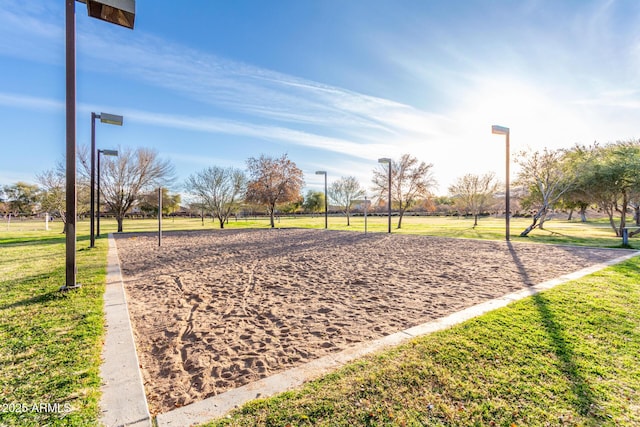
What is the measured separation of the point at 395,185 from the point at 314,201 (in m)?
51.9

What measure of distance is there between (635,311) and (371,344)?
14.7 feet

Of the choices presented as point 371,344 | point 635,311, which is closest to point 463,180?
point 635,311

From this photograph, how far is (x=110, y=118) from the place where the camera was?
10.5 meters

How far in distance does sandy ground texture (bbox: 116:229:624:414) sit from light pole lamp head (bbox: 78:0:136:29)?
18.3ft

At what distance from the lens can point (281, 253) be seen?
12156mm

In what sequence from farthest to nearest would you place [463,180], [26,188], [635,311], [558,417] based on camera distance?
[26,188] < [463,180] < [635,311] < [558,417]

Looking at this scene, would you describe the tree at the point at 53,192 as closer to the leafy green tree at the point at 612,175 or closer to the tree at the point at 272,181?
the tree at the point at 272,181

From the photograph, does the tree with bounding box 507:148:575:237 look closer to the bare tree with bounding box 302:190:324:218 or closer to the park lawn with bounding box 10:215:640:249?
the park lawn with bounding box 10:215:640:249

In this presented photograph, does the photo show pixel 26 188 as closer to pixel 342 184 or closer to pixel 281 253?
pixel 342 184

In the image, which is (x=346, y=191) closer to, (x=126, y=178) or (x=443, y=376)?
(x=126, y=178)

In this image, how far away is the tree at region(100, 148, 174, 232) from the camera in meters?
25.2

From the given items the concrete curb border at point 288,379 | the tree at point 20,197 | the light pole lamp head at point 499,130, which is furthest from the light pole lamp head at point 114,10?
the tree at point 20,197

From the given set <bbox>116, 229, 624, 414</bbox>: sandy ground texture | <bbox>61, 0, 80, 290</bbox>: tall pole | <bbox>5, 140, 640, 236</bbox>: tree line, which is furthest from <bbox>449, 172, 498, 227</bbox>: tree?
<bbox>61, 0, 80, 290</bbox>: tall pole

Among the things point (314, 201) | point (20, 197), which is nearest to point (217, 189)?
point (314, 201)
